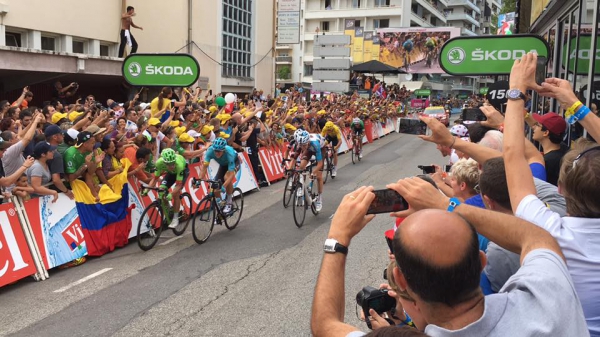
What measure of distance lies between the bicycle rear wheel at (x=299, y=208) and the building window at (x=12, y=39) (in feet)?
43.6

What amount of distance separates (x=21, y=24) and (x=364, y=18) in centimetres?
5812

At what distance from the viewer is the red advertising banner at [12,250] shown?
6.59m

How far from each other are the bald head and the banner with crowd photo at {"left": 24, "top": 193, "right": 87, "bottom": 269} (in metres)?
6.80

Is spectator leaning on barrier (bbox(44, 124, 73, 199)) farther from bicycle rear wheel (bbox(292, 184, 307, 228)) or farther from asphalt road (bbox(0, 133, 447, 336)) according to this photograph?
bicycle rear wheel (bbox(292, 184, 307, 228))

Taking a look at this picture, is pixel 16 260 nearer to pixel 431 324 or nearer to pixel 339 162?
pixel 431 324

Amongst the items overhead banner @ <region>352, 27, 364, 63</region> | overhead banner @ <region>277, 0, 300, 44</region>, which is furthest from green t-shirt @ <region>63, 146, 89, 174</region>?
overhead banner @ <region>352, 27, 364, 63</region>

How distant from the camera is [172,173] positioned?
9.08 metres

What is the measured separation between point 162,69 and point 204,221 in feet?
9.78

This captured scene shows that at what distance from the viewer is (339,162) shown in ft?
64.5

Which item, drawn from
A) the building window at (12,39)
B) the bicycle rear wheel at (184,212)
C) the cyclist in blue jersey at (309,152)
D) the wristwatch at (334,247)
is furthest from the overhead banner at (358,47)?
the wristwatch at (334,247)

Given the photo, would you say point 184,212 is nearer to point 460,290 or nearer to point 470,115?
point 470,115

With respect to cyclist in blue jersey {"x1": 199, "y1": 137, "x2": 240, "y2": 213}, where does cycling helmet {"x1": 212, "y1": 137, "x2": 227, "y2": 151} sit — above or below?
above

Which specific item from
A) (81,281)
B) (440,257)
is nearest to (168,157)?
(81,281)

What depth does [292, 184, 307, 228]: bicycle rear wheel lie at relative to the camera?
9812mm
